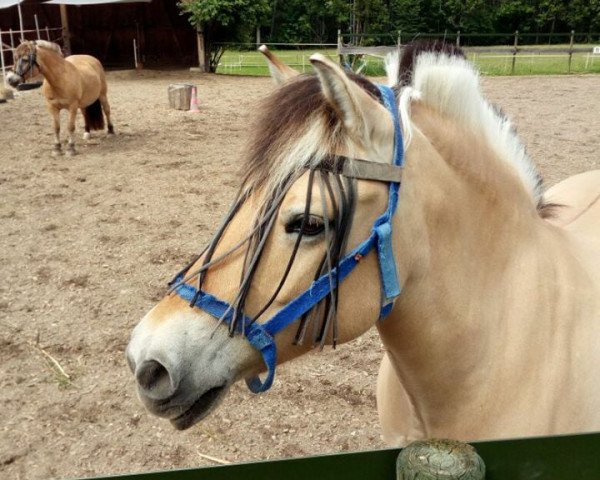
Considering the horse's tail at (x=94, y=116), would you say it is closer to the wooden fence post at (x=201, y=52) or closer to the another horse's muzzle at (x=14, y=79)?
the another horse's muzzle at (x=14, y=79)

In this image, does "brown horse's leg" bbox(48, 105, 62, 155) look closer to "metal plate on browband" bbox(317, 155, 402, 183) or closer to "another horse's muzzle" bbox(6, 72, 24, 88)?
"another horse's muzzle" bbox(6, 72, 24, 88)

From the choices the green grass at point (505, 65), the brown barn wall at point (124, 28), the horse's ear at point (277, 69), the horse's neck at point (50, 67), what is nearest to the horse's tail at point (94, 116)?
the horse's neck at point (50, 67)

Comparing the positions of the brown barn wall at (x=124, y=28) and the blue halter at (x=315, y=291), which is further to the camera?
the brown barn wall at (x=124, y=28)

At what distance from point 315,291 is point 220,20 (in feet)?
73.6

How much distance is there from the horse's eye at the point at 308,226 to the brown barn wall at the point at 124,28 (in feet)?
84.4

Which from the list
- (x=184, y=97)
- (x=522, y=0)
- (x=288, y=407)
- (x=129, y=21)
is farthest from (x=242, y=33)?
(x=522, y=0)

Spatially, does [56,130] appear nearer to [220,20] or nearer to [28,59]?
[28,59]

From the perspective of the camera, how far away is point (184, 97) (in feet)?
44.4

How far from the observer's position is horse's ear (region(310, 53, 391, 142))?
1.33 m

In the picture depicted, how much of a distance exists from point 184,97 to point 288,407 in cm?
1132

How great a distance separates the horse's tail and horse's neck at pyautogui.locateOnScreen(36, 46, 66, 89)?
3.39 ft

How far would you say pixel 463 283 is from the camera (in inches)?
67.2

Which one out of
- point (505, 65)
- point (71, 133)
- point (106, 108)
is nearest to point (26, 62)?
point (71, 133)

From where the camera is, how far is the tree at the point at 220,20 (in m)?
21.5
